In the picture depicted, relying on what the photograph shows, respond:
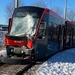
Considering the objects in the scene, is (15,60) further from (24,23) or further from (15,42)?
(24,23)

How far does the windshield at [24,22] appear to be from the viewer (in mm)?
14703

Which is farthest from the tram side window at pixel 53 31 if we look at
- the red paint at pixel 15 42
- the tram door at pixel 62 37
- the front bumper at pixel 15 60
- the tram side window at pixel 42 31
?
the front bumper at pixel 15 60

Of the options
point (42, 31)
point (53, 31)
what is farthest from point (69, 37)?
point (42, 31)

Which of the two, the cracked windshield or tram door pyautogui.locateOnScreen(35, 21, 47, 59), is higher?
the cracked windshield

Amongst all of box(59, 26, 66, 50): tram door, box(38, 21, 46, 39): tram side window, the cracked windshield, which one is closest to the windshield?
the cracked windshield

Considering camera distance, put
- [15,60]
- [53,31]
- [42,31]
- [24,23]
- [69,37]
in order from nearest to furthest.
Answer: [15,60]
[24,23]
[42,31]
[53,31]
[69,37]

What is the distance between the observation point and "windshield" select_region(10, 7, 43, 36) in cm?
Answer: 1470

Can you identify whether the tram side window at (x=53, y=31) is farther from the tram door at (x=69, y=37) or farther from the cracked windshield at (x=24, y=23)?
the tram door at (x=69, y=37)

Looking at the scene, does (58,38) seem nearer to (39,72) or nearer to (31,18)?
(31,18)

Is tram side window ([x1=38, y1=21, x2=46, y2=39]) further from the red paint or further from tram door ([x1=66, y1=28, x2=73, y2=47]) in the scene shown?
tram door ([x1=66, y1=28, x2=73, y2=47])

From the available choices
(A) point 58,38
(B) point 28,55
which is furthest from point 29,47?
(A) point 58,38

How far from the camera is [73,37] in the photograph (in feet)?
90.0

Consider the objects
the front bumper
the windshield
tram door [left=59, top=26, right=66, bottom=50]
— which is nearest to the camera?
the front bumper

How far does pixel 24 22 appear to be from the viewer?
15070 millimetres
